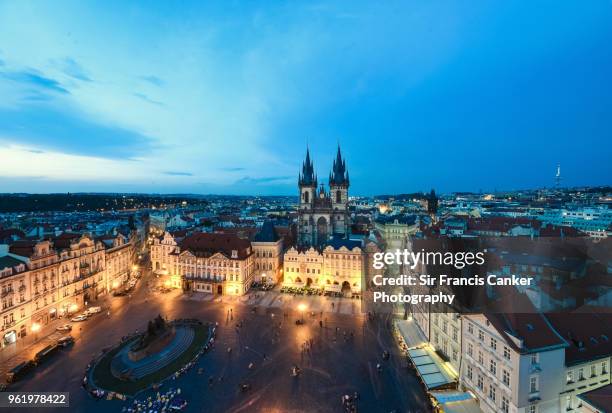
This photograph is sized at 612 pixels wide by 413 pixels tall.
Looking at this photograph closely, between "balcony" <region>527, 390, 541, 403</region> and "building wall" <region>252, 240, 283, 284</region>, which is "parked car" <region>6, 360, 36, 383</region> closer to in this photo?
"building wall" <region>252, 240, 283, 284</region>

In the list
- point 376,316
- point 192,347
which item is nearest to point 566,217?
point 376,316

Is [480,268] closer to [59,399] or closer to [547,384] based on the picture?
[547,384]

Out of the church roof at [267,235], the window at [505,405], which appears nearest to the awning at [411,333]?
the window at [505,405]

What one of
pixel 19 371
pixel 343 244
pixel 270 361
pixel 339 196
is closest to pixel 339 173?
pixel 339 196

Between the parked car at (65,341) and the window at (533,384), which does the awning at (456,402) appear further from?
the parked car at (65,341)

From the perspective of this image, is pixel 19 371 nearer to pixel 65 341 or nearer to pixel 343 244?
pixel 65 341
